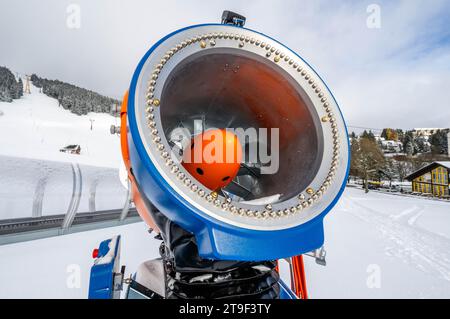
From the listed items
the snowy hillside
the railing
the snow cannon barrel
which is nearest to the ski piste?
the snow cannon barrel

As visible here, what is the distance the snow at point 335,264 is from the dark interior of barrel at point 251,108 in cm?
148

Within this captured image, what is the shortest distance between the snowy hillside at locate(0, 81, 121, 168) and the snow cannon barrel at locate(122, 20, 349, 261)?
6.8 inches

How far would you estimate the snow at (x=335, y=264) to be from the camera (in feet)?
6.09

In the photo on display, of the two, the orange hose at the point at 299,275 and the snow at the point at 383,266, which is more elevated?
the orange hose at the point at 299,275

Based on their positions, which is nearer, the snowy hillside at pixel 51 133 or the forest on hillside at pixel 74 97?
the snowy hillside at pixel 51 133

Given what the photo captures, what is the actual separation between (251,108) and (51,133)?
828 inches

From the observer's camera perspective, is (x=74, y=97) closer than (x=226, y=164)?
No

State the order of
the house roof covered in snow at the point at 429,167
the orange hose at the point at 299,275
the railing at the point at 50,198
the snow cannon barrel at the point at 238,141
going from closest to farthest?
the snow cannon barrel at the point at 238,141, the orange hose at the point at 299,275, the railing at the point at 50,198, the house roof covered in snow at the point at 429,167

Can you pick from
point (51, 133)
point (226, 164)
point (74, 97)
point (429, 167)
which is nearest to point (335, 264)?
point (226, 164)

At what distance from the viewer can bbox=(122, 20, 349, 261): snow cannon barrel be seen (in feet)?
1.59

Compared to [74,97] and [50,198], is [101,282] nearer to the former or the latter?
[50,198]

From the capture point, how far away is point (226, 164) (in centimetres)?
67

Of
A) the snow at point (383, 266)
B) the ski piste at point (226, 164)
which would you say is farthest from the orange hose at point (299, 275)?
the snow at point (383, 266)

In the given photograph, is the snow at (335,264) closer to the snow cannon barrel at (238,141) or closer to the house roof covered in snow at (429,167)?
the snow cannon barrel at (238,141)
